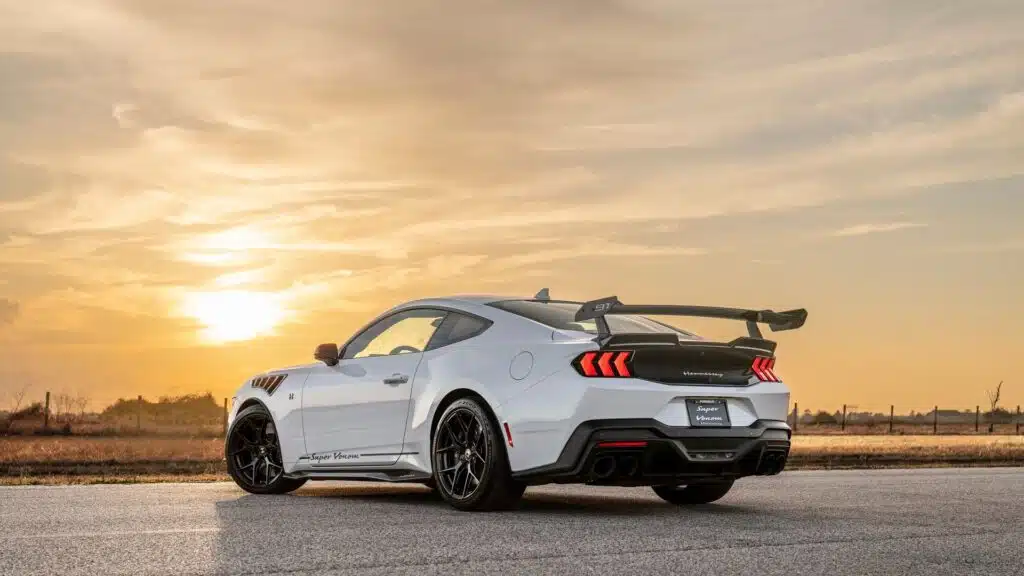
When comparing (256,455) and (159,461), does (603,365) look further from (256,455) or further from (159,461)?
(159,461)

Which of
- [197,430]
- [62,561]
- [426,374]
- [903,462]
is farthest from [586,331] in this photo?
[197,430]

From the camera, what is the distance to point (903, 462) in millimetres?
27906

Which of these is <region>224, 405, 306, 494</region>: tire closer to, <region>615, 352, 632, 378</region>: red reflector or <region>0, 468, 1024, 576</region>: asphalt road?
<region>0, 468, 1024, 576</region>: asphalt road

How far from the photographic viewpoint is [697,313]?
8.62 metres

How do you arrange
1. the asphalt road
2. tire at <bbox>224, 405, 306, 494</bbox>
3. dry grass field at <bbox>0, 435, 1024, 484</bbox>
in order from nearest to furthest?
the asphalt road, tire at <bbox>224, 405, 306, 494</bbox>, dry grass field at <bbox>0, 435, 1024, 484</bbox>

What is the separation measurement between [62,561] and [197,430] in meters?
49.8

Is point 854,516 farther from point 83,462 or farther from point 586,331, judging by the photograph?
point 83,462

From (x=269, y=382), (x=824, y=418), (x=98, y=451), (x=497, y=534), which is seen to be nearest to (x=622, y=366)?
(x=497, y=534)

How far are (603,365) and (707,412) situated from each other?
0.82 metres

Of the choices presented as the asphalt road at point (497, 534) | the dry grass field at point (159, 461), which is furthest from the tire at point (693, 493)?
the dry grass field at point (159, 461)

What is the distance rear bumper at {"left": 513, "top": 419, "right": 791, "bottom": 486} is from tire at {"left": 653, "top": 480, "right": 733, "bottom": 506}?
1.28 m

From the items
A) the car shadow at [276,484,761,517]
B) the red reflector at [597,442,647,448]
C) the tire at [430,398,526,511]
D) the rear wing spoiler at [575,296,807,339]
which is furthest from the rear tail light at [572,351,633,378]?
the car shadow at [276,484,761,517]

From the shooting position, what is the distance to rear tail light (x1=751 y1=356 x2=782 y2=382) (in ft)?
29.8

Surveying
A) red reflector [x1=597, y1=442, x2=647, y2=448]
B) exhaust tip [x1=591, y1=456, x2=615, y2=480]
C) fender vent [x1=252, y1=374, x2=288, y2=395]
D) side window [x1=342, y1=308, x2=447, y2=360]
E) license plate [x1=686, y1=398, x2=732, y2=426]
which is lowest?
exhaust tip [x1=591, y1=456, x2=615, y2=480]
